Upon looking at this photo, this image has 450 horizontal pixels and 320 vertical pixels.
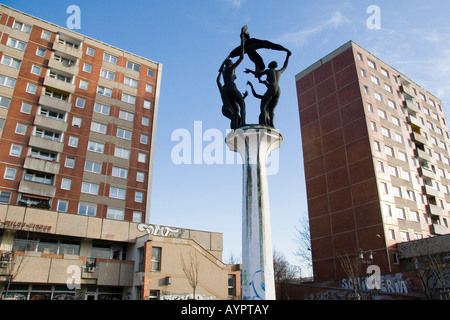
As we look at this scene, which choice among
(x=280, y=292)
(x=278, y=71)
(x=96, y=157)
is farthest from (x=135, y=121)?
(x=278, y=71)

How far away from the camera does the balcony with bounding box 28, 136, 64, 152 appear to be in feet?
130

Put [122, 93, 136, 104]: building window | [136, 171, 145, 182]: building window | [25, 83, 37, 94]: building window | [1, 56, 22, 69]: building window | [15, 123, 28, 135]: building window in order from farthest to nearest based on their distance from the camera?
[122, 93, 136, 104]: building window < [136, 171, 145, 182]: building window < [25, 83, 37, 94]: building window < [1, 56, 22, 69]: building window < [15, 123, 28, 135]: building window

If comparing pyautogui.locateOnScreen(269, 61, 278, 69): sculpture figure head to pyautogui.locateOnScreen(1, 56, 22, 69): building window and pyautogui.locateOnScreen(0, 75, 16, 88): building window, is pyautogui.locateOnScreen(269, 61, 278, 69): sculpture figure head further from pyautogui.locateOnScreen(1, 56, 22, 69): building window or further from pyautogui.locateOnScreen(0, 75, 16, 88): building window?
pyautogui.locateOnScreen(1, 56, 22, 69): building window

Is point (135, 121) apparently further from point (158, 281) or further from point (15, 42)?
point (158, 281)

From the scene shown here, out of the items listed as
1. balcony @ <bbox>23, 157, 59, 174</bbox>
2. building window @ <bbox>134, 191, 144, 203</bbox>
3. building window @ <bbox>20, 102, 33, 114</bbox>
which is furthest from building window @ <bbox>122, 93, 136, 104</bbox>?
balcony @ <bbox>23, 157, 59, 174</bbox>

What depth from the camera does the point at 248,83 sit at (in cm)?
1297

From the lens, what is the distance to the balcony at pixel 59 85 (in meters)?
43.2

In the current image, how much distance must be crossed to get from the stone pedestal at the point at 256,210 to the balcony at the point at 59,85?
3893cm

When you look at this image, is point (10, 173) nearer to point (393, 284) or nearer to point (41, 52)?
point (41, 52)

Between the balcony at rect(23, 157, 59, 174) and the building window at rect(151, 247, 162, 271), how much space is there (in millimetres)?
16048

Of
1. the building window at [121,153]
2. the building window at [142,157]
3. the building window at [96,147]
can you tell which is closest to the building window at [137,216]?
Answer: the building window at [142,157]

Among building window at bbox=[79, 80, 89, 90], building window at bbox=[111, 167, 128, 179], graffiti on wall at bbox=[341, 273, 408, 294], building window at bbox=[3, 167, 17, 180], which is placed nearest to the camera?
graffiti on wall at bbox=[341, 273, 408, 294]

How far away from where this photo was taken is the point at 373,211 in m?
43.3

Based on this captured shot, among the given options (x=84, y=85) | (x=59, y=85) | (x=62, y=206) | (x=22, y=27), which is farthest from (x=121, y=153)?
(x=22, y=27)
